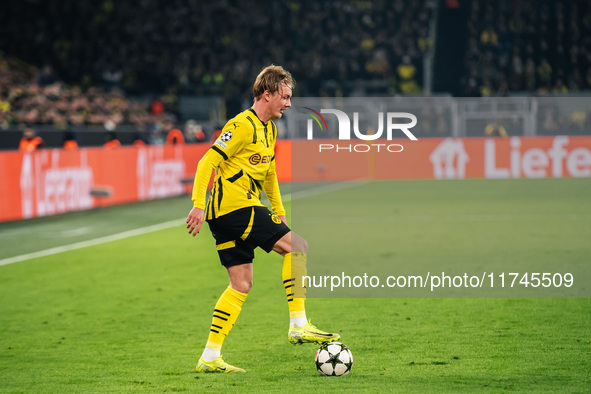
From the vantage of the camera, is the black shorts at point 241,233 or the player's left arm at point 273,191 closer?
the black shorts at point 241,233

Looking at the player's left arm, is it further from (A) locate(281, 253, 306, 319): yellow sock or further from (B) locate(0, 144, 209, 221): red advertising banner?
(B) locate(0, 144, 209, 221): red advertising banner

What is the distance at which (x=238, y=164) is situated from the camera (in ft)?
17.4

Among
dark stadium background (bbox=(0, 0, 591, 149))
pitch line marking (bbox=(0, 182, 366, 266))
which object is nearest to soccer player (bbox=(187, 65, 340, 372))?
pitch line marking (bbox=(0, 182, 366, 266))

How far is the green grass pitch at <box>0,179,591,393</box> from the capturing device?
511cm

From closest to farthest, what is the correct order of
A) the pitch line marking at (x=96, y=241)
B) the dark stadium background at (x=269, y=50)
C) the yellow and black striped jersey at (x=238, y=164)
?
the yellow and black striped jersey at (x=238, y=164) → the pitch line marking at (x=96, y=241) → the dark stadium background at (x=269, y=50)

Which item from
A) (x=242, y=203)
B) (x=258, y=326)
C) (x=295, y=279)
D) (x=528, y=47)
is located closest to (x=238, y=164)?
(x=242, y=203)

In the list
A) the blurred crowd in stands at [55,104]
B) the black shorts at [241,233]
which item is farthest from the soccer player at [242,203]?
the blurred crowd in stands at [55,104]

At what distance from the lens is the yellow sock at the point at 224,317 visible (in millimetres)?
5312

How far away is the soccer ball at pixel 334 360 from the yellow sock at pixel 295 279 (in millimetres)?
635

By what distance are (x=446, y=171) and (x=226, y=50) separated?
43.4 ft

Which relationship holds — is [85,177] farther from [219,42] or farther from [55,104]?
[219,42]

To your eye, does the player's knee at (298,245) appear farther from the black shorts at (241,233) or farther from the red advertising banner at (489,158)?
the red advertising banner at (489,158)

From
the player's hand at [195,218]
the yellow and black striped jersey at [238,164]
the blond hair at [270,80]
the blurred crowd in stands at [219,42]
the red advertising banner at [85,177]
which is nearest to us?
the player's hand at [195,218]

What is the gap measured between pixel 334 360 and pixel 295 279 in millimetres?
789
